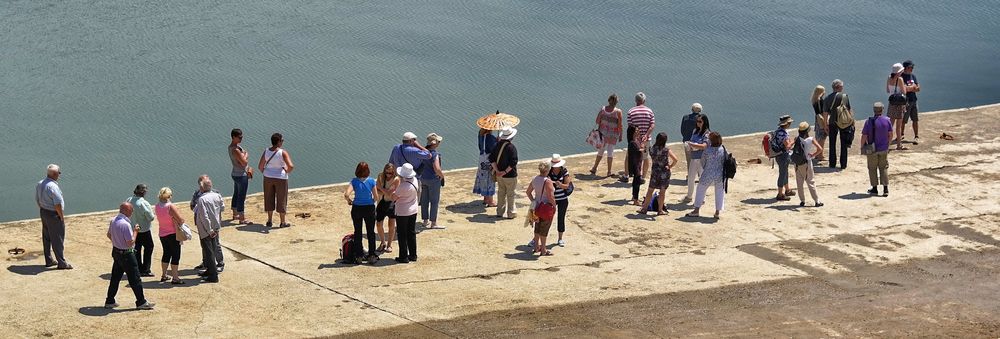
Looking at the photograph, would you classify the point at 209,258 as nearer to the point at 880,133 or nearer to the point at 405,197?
the point at 405,197

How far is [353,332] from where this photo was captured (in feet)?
45.5

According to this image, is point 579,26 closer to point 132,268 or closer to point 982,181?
point 982,181

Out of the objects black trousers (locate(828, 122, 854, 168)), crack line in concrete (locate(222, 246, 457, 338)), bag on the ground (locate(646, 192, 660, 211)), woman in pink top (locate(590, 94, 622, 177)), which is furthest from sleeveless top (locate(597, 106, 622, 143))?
crack line in concrete (locate(222, 246, 457, 338))

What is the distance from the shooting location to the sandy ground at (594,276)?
14188 mm

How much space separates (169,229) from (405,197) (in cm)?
274

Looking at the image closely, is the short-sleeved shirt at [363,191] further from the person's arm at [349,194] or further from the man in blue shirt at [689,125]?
the man in blue shirt at [689,125]

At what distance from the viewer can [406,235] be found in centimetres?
1622

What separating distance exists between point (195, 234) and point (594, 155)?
24.0 feet

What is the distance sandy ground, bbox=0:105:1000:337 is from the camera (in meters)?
14.2

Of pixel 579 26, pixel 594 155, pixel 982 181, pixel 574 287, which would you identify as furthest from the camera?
pixel 579 26

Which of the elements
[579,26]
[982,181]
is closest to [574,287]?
[982,181]

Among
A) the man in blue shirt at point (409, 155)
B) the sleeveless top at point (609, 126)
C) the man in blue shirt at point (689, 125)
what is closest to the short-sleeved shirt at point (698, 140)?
the man in blue shirt at point (689, 125)

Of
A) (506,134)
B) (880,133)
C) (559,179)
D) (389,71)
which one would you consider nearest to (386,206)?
(559,179)

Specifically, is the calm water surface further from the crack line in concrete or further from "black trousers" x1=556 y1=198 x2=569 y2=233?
"black trousers" x1=556 y1=198 x2=569 y2=233
